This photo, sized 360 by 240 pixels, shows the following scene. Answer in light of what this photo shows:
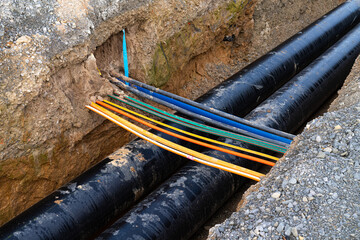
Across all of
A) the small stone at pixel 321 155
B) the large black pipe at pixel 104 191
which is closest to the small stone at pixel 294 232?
the small stone at pixel 321 155

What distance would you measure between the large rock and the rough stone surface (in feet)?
7.41

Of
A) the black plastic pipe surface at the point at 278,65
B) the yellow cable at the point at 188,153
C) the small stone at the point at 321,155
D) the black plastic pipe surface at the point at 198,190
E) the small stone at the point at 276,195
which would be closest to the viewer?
the small stone at the point at 276,195

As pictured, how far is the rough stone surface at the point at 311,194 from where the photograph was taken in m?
1.95

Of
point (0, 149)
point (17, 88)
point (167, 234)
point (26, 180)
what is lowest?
point (167, 234)

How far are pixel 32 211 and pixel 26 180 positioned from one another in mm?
779

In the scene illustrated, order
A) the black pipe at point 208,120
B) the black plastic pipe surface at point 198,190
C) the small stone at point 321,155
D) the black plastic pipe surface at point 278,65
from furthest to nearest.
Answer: the black plastic pipe surface at point 278,65, the black pipe at point 208,120, the black plastic pipe surface at point 198,190, the small stone at point 321,155

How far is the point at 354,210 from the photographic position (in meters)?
1.99

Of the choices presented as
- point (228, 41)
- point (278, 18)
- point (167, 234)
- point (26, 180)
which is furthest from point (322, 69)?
point (26, 180)

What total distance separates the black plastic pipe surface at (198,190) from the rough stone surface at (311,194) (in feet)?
3.12

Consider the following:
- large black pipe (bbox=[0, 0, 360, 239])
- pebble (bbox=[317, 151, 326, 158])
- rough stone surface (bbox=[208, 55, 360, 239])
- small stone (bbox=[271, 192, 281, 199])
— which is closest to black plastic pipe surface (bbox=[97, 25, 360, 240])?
large black pipe (bbox=[0, 0, 360, 239])

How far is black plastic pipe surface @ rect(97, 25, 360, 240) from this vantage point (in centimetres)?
296

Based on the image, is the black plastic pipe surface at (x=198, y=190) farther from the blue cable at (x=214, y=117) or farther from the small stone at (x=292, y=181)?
the small stone at (x=292, y=181)

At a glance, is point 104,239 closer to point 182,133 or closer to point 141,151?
point 141,151

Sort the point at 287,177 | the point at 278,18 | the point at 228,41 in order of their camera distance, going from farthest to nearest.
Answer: the point at 278,18, the point at 228,41, the point at 287,177
